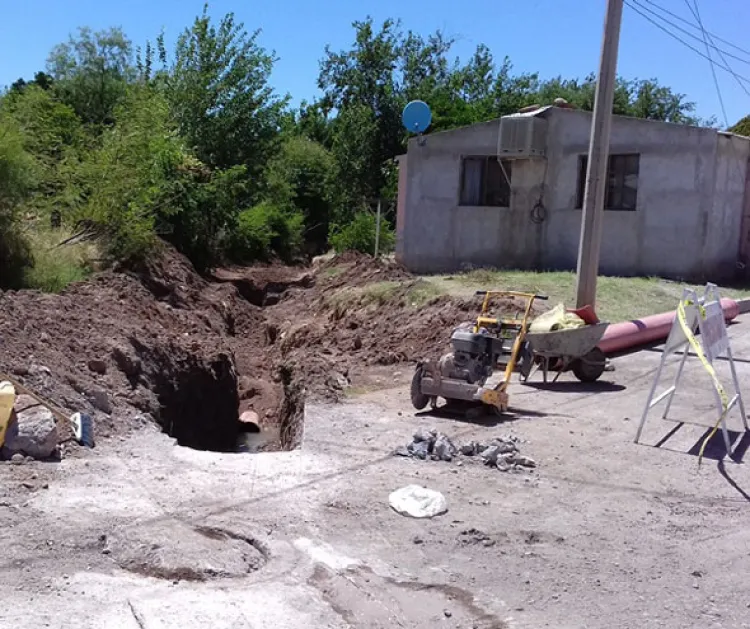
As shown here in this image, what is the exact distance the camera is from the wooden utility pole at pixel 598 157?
1237 cm

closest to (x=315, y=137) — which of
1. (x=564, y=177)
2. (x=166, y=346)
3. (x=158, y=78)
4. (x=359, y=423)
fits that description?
(x=158, y=78)

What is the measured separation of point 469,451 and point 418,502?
53.8 inches

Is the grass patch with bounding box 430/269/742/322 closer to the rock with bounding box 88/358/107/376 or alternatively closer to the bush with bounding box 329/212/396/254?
the rock with bounding box 88/358/107/376

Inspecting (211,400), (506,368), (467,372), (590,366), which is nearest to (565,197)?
(211,400)

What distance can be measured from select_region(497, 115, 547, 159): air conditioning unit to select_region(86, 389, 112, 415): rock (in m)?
14.4

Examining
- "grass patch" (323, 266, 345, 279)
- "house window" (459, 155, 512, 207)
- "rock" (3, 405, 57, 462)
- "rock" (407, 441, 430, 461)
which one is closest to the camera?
"rock" (3, 405, 57, 462)

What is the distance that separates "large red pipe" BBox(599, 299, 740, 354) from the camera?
12.5m

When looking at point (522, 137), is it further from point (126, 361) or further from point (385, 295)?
point (126, 361)

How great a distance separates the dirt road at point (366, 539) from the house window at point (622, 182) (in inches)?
511

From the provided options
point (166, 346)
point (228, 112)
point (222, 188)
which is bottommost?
point (166, 346)

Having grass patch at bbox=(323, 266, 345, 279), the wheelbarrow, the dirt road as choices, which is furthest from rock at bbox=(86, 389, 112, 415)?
grass patch at bbox=(323, 266, 345, 279)

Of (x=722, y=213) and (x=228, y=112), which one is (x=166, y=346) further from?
(x=228, y=112)

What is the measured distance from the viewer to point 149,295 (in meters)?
17.0

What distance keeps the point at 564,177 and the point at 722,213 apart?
3.70 metres
